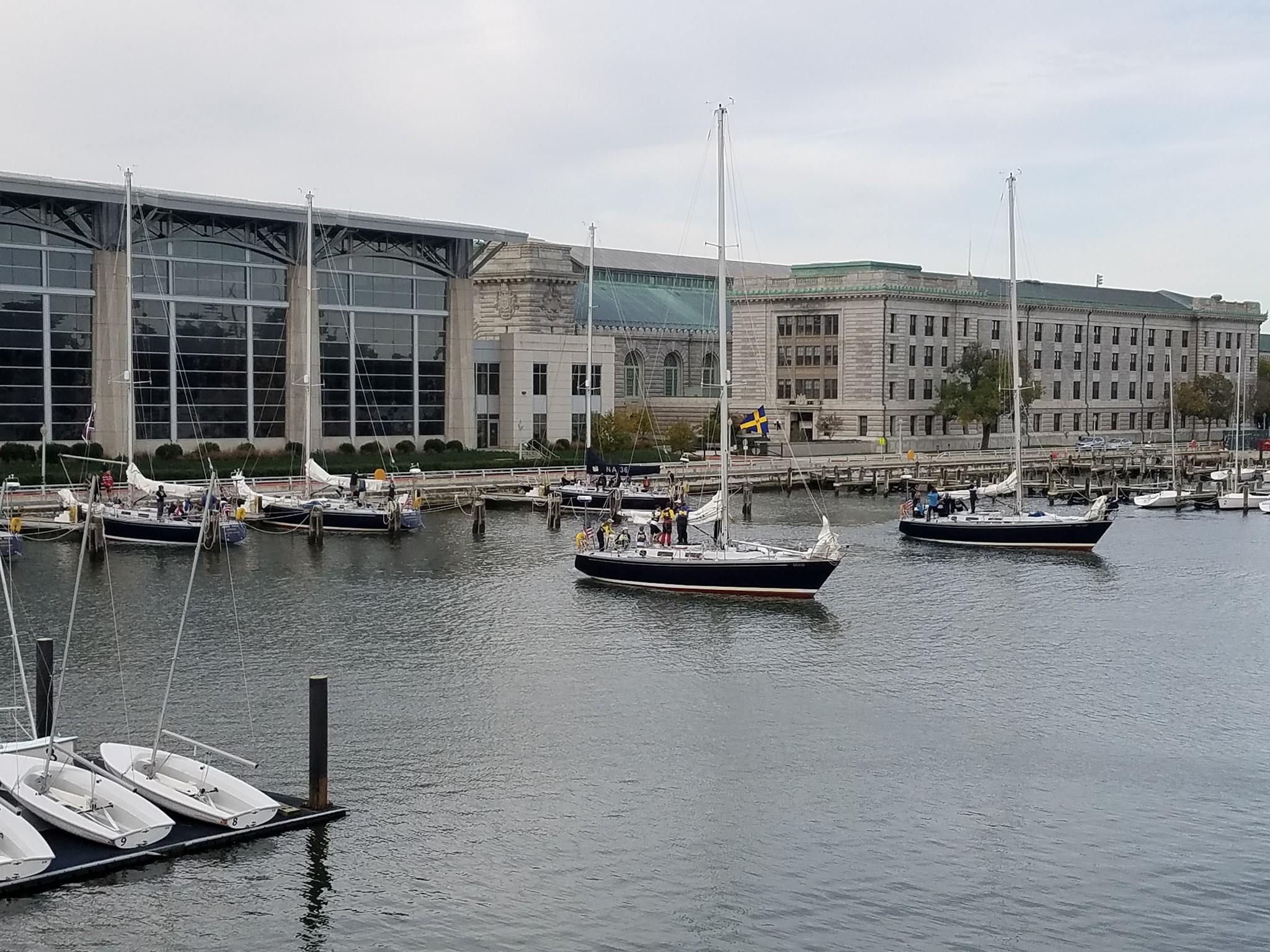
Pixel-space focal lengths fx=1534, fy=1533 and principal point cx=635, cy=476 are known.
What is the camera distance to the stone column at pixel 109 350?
314ft

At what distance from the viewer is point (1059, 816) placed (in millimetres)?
32219

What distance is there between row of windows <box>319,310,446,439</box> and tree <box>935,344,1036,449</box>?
184 feet

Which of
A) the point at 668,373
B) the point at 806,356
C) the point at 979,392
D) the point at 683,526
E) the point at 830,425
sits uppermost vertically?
the point at 806,356

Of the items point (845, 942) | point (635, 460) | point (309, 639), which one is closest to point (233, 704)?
point (309, 639)

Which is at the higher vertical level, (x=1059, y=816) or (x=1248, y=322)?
(x=1248, y=322)

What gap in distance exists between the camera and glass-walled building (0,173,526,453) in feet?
308

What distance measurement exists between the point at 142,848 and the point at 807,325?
130998 mm

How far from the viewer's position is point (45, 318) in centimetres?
9444

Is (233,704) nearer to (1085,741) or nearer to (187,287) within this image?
(1085,741)

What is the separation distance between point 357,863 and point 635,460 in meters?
88.8

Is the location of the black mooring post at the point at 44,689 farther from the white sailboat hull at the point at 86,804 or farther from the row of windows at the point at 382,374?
the row of windows at the point at 382,374

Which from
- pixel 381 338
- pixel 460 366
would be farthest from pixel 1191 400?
pixel 381 338

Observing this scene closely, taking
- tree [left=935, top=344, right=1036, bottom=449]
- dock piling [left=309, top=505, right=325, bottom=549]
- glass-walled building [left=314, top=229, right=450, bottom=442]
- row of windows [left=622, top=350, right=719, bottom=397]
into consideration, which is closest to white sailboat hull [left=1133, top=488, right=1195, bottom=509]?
tree [left=935, top=344, right=1036, bottom=449]

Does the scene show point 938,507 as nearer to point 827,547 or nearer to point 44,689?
point 827,547
